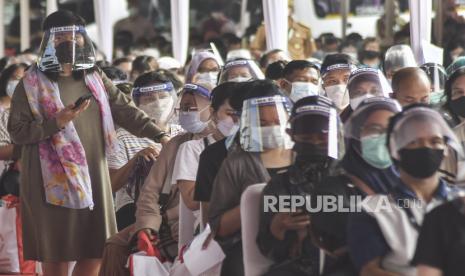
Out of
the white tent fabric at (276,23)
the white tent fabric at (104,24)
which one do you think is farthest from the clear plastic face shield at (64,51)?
the white tent fabric at (104,24)

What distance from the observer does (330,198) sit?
222 inches

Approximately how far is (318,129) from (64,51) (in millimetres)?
2422

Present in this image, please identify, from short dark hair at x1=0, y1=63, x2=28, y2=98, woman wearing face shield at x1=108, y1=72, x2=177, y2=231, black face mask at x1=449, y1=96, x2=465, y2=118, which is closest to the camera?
black face mask at x1=449, y1=96, x2=465, y2=118

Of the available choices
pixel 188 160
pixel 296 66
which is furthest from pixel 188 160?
pixel 296 66

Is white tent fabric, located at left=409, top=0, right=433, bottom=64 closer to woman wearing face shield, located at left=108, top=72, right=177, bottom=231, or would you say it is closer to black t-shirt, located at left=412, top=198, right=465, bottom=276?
woman wearing face shield, located at left=108, top=72, right=177, bottom=231

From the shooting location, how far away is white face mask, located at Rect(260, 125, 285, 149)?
21.1 feet

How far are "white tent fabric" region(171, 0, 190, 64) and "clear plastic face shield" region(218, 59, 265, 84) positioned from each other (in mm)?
5644

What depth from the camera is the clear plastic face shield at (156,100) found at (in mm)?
9273

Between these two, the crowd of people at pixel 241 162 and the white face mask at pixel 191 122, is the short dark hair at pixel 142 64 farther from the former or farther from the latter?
the white face mask at pixel 191 122

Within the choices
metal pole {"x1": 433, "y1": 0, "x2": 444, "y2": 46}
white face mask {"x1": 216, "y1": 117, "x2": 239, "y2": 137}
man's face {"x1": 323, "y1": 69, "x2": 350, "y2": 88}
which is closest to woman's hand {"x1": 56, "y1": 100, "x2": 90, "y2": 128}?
white face mask {"x1": 216, "y1": 117, "x2": 239, "y2": 137}

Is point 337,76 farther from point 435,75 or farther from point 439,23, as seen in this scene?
point 439,23

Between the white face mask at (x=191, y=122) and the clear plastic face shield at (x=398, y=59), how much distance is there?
2.56 meters

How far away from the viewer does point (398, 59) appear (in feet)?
34.3

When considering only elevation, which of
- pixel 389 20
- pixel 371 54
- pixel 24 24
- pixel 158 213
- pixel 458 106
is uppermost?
pixel 24 24
